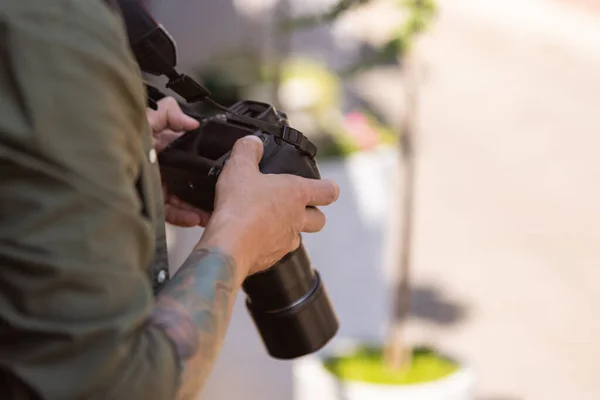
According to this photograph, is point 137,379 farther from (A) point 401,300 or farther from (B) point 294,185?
(A) point 401,300

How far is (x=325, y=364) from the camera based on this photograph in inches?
117

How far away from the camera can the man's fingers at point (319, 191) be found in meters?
1.31

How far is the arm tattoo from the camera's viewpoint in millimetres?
1082

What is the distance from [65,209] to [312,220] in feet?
1.63

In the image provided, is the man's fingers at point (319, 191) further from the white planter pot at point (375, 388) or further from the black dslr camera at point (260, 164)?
the white planter pot at point (375, 388)

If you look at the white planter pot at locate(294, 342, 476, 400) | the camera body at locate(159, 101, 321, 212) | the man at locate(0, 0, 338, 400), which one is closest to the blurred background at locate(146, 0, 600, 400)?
the white planter pot at locate(294, 342, 476, 400)

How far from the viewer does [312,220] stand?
1.35 metres

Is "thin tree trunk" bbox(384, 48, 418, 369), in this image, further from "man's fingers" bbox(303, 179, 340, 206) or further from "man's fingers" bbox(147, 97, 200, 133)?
"man's fingers" bbox(303, 179, 340, 206)

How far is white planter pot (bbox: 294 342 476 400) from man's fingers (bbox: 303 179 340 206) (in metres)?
1.56

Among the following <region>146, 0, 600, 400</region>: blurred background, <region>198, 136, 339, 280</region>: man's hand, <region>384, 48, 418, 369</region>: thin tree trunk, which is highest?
<region>146, 0, 600, 400</region>: blurred background

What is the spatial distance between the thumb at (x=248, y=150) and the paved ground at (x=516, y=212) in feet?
5.95

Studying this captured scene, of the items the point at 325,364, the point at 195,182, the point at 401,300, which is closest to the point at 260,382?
the point at 325,364

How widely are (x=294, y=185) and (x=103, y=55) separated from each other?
0.41m

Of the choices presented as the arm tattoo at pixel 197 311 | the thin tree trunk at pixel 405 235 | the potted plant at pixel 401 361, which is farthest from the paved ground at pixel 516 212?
the arm tattoo at pixel 197 311
